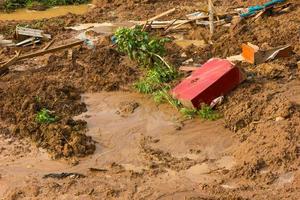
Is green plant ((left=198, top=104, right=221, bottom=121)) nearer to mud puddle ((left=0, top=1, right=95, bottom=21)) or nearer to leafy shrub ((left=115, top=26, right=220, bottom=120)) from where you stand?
leafy shrub ((left=115, top=26, right=220, bottom=120))

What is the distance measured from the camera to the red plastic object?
9047 millimetres

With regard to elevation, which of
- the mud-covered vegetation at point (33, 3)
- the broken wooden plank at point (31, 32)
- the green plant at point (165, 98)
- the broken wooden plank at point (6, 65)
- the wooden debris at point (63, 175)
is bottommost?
the wooden debris at point (63, 175)

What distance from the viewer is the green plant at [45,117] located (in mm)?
9047

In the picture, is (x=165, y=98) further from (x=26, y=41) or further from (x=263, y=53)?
(x=26, y=41)

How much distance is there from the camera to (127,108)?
961cm

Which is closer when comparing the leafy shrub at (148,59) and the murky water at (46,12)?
the leafy shrub at (148,59)

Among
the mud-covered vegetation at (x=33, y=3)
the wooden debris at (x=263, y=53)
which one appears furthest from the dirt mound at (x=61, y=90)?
the mud-covered vegetation at (x=33, y=3)

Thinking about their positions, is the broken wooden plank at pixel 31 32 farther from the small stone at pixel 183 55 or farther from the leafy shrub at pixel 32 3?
the small stone at pixel 183 55

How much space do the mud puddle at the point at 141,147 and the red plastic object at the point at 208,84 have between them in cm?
35

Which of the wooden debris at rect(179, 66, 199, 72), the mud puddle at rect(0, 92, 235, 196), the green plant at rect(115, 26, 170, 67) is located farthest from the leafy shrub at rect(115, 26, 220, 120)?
the mud puddle at rect(0, 92, 235, 196)

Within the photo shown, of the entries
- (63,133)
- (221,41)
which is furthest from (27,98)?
(221,41)

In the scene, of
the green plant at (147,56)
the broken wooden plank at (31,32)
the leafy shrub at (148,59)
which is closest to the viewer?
the leafy shrub at (148,59)

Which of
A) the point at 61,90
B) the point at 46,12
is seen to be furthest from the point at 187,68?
the point at 46,12

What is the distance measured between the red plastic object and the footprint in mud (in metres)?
0.72
